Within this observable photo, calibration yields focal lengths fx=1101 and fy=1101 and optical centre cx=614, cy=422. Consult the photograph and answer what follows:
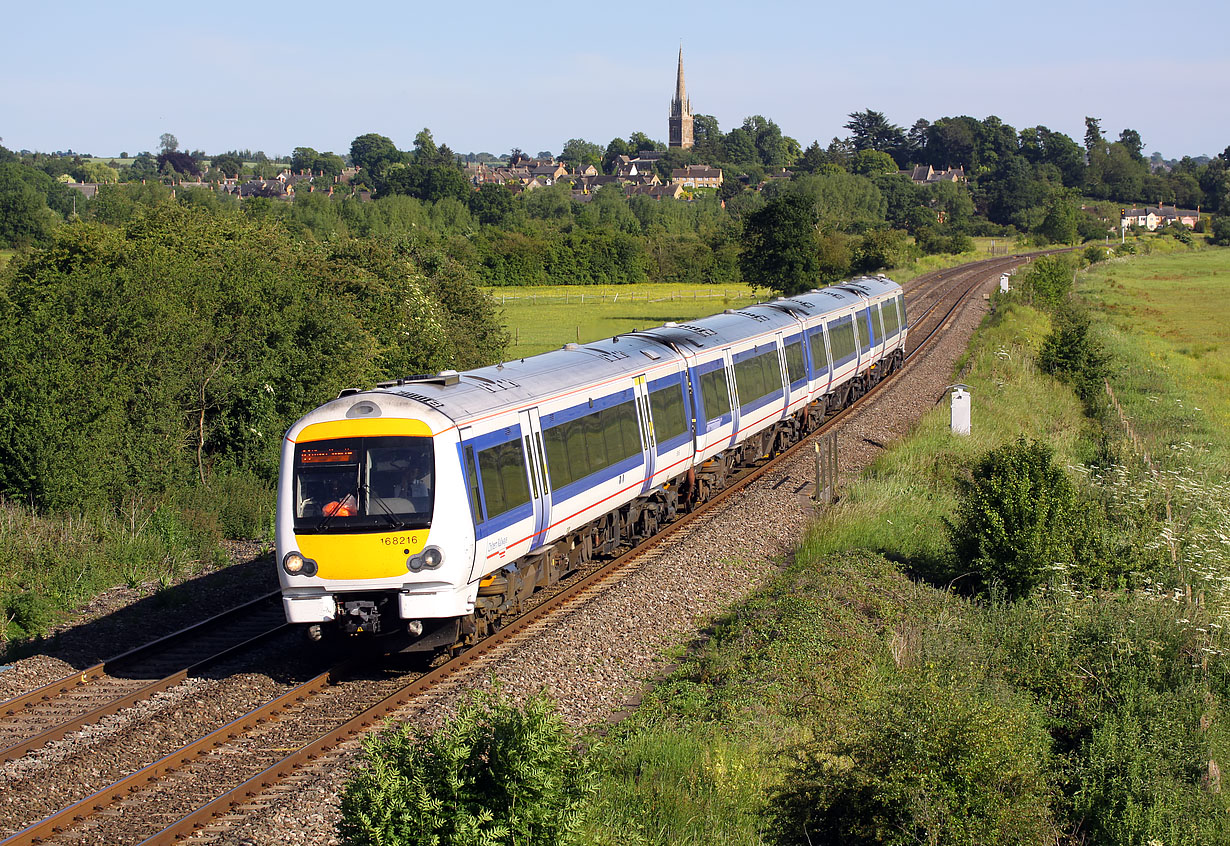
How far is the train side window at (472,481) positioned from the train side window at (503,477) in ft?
0.50

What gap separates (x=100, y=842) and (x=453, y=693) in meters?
3.42

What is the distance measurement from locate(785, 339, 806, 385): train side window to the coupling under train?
4165mm

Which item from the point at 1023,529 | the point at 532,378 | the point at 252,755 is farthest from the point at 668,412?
the point at 252,755

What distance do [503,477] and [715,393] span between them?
7.64 meters

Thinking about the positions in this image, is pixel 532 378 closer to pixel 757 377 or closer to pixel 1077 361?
pixel 757 377

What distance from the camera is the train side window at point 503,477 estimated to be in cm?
1162

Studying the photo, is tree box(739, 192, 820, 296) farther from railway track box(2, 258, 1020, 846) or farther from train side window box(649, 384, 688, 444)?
railway track box(2, 258, 1020, 846)

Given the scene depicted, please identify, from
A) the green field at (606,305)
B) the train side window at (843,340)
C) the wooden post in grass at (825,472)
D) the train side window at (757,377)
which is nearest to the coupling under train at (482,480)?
the train side window at (757,377)

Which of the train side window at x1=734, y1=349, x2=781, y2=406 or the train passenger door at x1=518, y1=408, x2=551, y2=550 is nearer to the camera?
the train passenger door at x1=518, y1=408, x2=551, y2=550

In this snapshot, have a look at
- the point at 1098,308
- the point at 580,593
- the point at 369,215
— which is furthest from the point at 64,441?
the point at 369,215

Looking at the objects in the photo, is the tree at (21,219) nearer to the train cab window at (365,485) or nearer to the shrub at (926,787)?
the train cab window at (365,485)

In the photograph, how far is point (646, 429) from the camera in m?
16.3

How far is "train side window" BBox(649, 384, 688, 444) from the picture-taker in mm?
16641

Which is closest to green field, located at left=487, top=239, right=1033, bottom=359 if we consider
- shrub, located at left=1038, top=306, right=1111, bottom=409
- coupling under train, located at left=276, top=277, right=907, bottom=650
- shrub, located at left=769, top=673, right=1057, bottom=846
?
shrub, located at left=1038, top=306, right=1111, bottom=409
